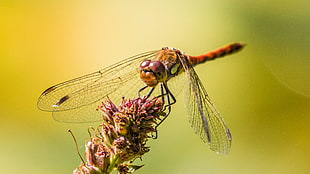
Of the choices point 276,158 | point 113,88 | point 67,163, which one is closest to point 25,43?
point 67,163

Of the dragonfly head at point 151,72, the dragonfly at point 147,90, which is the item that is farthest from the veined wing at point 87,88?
the dragonfly head at point 151,72

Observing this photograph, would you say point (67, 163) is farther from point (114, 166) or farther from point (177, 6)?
point (177, 6)

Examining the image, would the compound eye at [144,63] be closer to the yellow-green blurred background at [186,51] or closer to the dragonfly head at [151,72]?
the dragonfly head at [151,72]

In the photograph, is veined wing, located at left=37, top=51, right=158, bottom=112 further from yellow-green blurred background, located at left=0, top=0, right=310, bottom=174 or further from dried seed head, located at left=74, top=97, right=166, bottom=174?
yellow-green blurred background, located at left=0, top=0, right=310, bottom=174

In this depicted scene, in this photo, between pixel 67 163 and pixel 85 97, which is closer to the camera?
pixel 85 97

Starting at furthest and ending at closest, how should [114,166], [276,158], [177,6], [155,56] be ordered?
[177,6] → [276,158] → [155,56] → [114,166]

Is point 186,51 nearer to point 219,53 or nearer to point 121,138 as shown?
point 219,53
